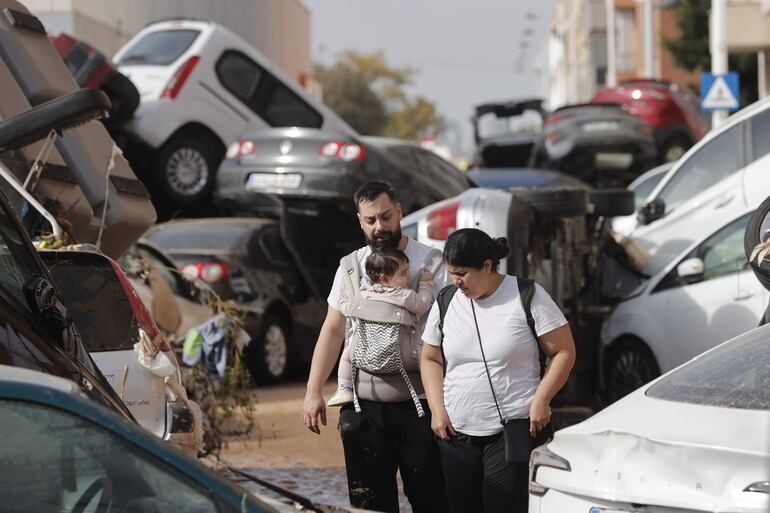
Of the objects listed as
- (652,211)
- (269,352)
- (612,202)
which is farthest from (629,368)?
(269,352)

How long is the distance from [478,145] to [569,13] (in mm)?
73160

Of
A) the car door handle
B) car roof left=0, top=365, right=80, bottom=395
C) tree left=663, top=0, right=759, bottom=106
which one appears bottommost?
car roof left=0, top=365, right=80, bottom=395

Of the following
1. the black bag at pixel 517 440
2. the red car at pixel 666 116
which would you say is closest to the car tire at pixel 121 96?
the red car at pixel 666 116

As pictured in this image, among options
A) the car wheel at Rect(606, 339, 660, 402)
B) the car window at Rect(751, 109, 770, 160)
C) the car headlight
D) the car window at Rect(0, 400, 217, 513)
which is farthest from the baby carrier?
the car window at Rect(751, 109, 770, 160)

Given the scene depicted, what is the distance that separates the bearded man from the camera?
19.3 ft

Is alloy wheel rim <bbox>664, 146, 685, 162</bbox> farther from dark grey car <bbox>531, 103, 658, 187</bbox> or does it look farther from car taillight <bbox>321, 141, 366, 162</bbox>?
car taillight <bbox>321, 141, 366, 162</bbox>

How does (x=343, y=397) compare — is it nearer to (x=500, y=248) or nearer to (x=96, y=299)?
(x=500, y=248)

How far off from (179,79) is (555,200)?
6971mm

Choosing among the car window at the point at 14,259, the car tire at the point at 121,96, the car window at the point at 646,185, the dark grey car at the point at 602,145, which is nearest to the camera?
the car window at the point at 14,259

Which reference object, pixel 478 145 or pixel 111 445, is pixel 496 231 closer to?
pixel 111 445

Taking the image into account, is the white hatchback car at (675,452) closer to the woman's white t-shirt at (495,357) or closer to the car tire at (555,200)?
the woman's white t-shirt at (495,357)

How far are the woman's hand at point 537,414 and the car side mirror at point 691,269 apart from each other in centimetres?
529

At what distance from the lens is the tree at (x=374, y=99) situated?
8294 cm

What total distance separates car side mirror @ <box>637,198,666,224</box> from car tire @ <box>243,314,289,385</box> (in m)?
3.39
